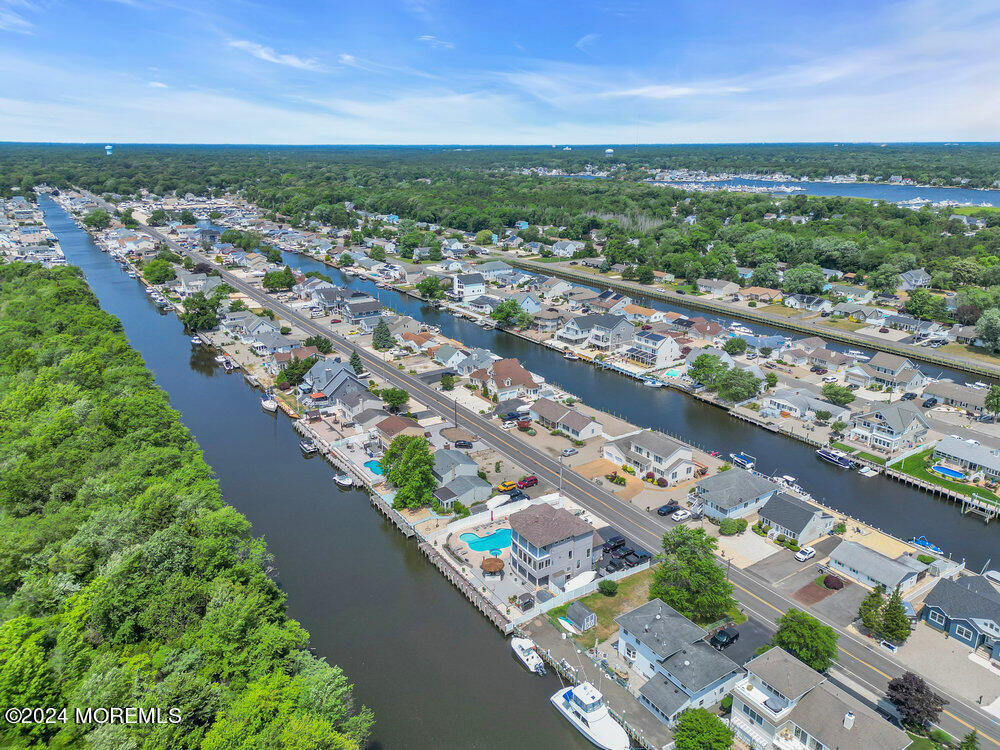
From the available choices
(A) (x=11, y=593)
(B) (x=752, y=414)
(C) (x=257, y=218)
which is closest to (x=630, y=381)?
(B) (x=752, y=414)

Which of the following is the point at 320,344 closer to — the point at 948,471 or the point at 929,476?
the point at 929,476

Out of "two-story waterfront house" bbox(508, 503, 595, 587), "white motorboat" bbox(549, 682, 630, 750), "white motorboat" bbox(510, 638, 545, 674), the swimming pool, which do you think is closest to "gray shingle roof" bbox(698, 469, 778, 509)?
"two-story waterfront house" bbox(508, 503, 595, 587)

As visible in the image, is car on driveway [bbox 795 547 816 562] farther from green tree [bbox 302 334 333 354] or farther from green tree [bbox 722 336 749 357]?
green tree [bbox 302 334 333 354]

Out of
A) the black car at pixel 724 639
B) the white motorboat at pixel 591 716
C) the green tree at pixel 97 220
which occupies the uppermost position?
the green tree at pixel 97 220

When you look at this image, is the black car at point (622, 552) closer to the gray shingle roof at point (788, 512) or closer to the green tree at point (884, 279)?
the gray shingle roof at point (788, 512)

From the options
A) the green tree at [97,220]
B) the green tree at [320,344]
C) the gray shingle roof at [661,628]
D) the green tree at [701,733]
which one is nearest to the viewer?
the green tree at [701,733]

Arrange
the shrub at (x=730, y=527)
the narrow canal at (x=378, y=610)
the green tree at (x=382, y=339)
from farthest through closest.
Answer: the green tree at (x=382, y=339)
the shrub at (x=730, y=527)
the narrow canal at (x=378, y=610)

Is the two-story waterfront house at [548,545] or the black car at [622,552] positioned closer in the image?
the two-story waterfront house at [548,545]

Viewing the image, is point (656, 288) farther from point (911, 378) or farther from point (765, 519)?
point (765, 519)

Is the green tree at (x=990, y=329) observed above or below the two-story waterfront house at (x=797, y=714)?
above

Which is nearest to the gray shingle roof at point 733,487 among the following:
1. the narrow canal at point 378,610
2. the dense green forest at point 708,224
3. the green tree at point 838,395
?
the narrow canal at point 378,610
